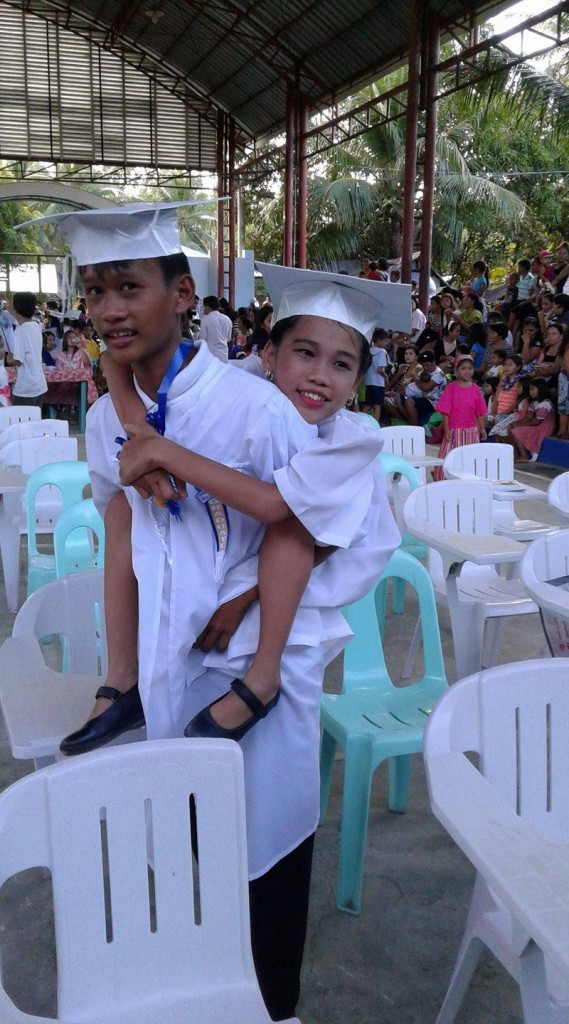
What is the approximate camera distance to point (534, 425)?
28.5 feet

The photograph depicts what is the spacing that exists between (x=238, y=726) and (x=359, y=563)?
12.9 inches

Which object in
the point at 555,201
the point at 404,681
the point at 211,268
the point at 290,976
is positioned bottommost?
the point at 404,681

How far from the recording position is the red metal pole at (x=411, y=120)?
405 inches

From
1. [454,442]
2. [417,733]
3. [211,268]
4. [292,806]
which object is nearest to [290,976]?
[292,806]

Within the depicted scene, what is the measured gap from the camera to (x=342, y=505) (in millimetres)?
1290

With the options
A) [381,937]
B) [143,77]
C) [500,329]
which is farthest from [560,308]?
[143,77]

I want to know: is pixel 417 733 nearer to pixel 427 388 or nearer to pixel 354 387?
pixel 354 387

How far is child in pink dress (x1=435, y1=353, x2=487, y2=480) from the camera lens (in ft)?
22.9

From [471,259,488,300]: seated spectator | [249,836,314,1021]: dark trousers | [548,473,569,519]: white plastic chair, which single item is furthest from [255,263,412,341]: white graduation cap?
[471,259,488,300]: seated spectator

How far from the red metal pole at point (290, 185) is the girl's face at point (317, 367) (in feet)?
49.6

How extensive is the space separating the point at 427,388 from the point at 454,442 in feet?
9.64

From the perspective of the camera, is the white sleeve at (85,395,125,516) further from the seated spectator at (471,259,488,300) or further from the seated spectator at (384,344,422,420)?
the seated spectator at (471,259,488,300)

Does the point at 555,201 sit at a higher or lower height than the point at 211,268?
higher

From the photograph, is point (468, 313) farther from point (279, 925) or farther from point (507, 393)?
point (279, 925)
